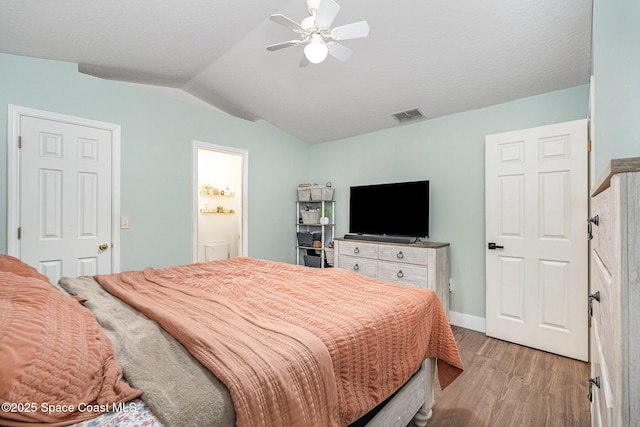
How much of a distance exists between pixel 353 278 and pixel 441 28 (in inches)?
82.8

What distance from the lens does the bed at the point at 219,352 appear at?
75cm

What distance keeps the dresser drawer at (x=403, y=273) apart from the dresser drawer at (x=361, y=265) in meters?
0.09

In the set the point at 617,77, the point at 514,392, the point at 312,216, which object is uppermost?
the point at 617,77

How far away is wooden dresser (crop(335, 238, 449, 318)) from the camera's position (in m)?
3.24

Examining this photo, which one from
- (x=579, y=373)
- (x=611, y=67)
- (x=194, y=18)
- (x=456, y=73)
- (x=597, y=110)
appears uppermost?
(x=194, y=18)

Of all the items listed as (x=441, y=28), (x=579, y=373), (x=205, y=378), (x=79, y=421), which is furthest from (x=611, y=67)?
(x=79, y=421)

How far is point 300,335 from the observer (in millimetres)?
1115

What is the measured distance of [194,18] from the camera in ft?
8.25

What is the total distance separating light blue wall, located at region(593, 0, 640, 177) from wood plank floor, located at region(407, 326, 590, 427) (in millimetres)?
1533

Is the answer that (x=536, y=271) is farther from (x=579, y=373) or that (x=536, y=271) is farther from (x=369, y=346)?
(x=369, y=346)

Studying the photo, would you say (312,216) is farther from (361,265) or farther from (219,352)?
(219,352)

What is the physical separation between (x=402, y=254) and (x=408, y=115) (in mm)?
1701

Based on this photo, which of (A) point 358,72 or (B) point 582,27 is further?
(A) point 358,72

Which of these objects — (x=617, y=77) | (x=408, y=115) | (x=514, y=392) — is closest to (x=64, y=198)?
(x=408, y=115)
